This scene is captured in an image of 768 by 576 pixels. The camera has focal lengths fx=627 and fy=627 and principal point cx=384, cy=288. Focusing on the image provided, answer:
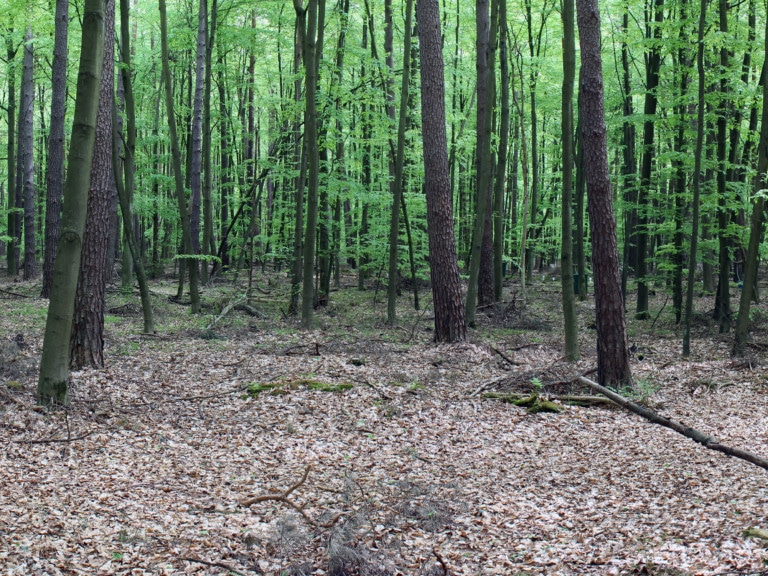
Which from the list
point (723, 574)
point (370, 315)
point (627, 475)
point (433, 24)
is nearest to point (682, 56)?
point (433, 24)

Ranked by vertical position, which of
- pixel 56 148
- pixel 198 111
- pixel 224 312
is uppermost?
pixel 198 111

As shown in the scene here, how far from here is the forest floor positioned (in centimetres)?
401

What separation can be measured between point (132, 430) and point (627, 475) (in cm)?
469

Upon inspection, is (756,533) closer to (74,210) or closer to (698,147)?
(74,210)

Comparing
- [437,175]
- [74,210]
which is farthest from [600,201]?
[74,210]

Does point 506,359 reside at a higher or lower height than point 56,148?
lower

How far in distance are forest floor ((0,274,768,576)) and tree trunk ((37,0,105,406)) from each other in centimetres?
44

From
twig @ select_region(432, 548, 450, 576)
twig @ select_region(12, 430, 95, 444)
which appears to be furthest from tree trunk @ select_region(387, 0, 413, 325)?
twig @ select_region(432, 548, 450, 576)

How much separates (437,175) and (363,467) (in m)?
6.38

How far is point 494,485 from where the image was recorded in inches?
212

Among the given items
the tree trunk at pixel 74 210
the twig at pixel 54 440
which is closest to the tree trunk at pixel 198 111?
the tree trunk at pixel 74 210

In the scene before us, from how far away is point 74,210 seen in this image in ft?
19.6

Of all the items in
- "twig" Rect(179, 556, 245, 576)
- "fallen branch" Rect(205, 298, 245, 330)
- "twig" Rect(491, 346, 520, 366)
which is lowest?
"twig" Rect(179, 556, 245, 576)

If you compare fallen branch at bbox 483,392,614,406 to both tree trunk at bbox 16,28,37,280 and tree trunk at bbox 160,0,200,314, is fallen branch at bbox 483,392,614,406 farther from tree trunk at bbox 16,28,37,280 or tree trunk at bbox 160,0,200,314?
tree trunk at bbox 16,28,37,280
